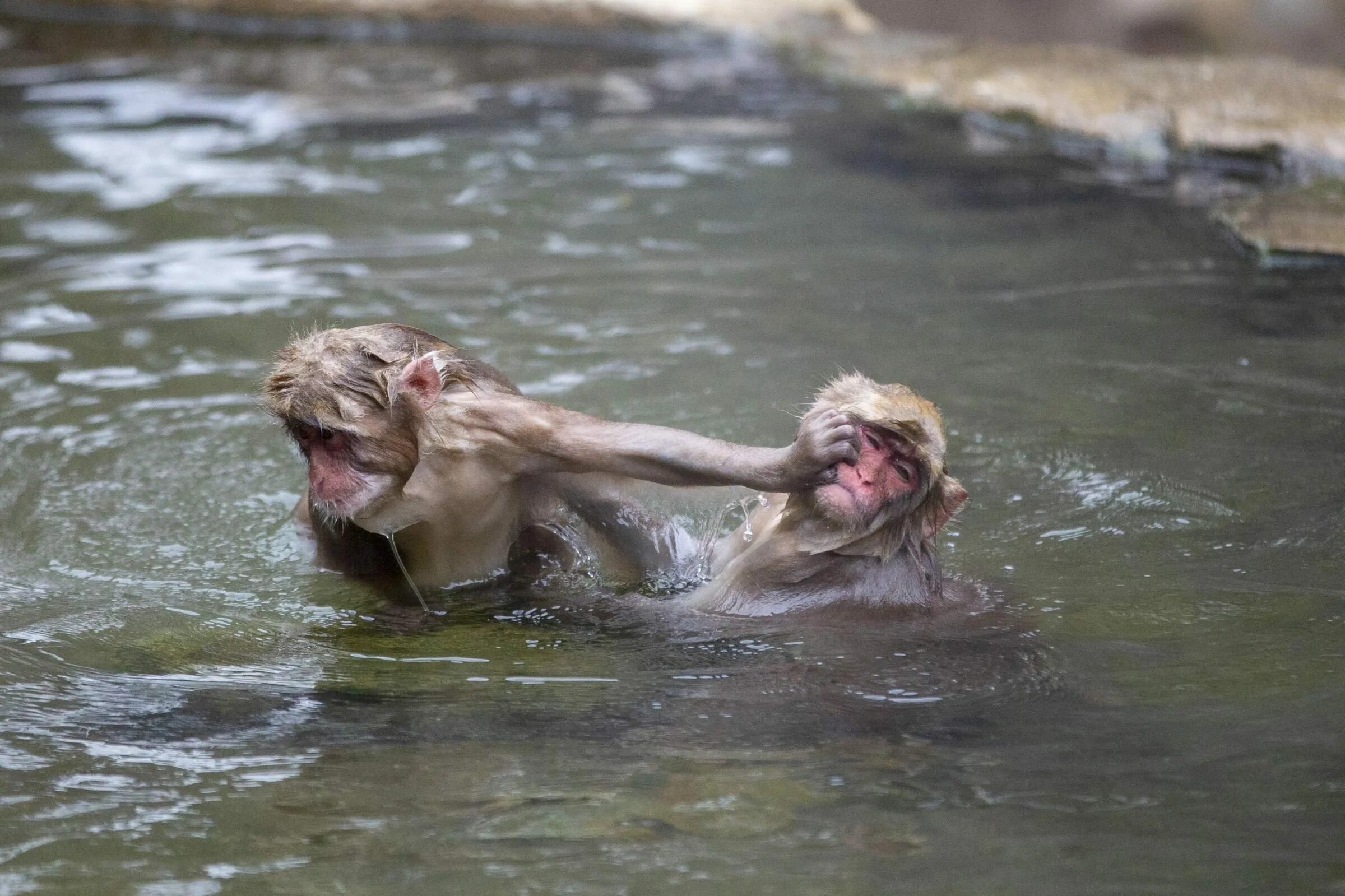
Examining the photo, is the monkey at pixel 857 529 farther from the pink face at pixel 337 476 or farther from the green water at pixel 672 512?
the pink face at pixel 337 476

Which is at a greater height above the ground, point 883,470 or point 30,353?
point 883,470

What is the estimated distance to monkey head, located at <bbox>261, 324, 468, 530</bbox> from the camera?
14.1 ft

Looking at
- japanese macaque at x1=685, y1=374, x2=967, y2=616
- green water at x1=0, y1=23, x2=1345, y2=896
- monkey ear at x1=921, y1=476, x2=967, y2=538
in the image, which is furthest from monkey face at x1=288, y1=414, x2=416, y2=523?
monkey ear at x1=921, y1=476, x2=967, y2=538

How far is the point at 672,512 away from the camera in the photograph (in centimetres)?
458

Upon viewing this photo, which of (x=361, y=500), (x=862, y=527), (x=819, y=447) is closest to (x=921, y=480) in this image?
(x=862, y=527)

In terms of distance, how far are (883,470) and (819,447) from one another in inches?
11.7

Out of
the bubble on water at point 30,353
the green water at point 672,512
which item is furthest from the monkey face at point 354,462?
the bubble on water at point 30,353

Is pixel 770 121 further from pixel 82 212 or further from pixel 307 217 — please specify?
pixel 82 212

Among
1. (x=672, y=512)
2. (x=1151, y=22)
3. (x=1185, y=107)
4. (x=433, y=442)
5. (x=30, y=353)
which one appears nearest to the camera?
(x=433, y=442)

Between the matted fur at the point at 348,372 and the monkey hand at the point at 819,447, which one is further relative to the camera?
the matted fur at the point at 348,372

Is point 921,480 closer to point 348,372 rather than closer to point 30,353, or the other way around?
point 348,372

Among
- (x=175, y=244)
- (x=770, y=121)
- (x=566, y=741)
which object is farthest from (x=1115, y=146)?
(x=566, y=741)

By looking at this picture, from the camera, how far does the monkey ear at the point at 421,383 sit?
427 centimetres

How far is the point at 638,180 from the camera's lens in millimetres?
9758
